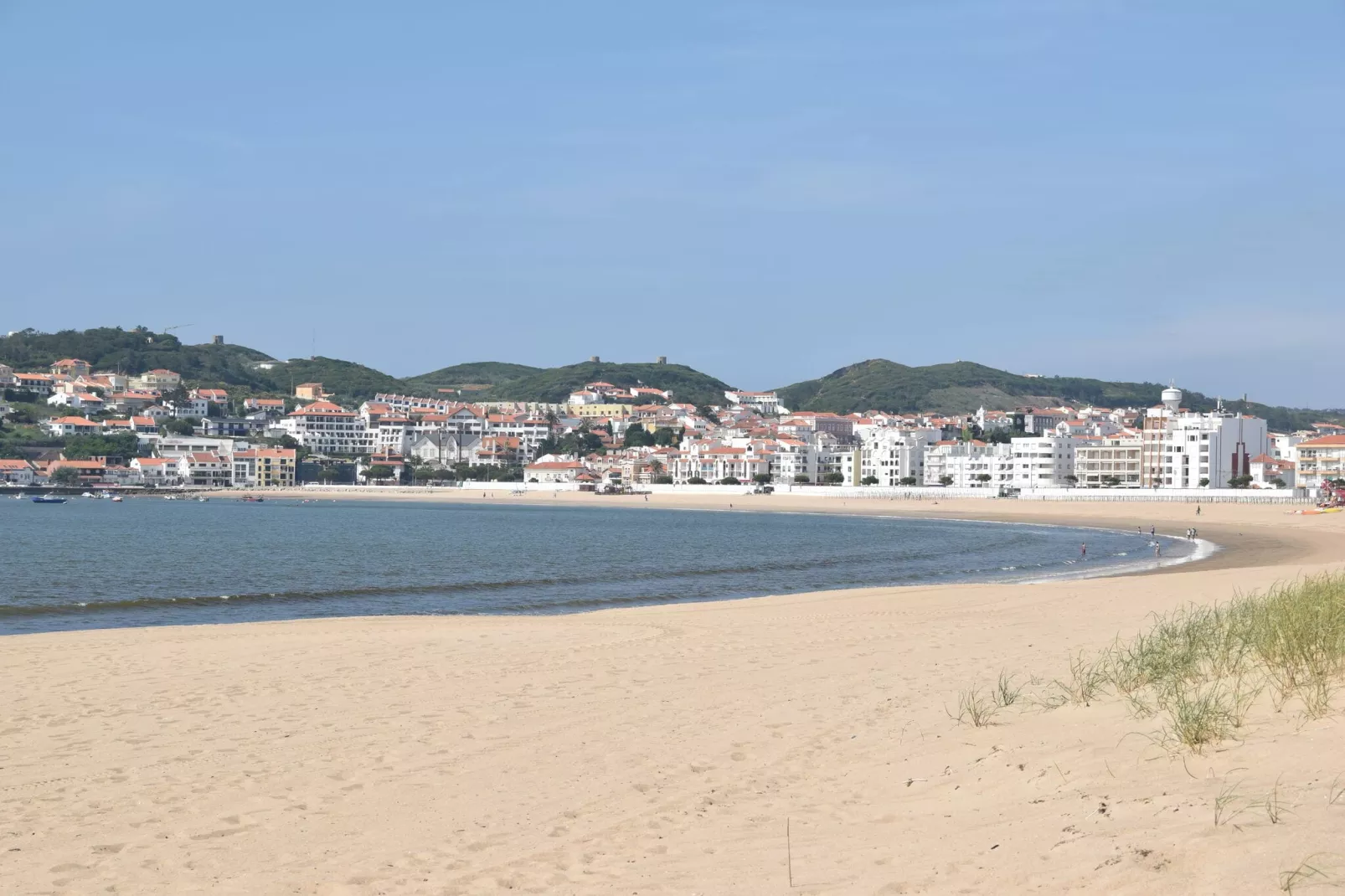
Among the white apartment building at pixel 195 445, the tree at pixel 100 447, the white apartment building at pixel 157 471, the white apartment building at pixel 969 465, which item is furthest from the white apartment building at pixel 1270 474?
the tree at pixel 100 447

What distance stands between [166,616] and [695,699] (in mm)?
14916

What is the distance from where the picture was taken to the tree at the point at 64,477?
426 ft

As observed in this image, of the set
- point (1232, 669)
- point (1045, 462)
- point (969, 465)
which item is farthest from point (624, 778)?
point (969, 465)

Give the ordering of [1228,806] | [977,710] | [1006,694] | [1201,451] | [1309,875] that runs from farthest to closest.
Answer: [1201,451], [1006,694], [977,710], [1228,806], [1309,875]

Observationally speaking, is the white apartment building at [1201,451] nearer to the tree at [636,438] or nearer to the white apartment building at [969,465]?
the white apartment building at [969,465]

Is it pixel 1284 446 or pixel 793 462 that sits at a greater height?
pixel 1284 446

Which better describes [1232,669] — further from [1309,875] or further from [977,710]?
[1309,875]

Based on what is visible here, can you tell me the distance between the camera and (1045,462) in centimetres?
10988

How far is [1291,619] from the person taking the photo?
7.87 metres

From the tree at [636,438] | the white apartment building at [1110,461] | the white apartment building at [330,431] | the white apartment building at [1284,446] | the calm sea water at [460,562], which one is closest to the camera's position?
the calm sea water at [460,562]

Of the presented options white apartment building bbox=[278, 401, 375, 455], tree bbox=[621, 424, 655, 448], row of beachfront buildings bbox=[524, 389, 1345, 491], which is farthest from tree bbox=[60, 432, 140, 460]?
tree bbox=[621, 424, 655, 448]

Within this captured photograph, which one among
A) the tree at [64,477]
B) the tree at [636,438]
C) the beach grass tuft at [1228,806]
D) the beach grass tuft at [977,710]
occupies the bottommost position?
the tree at [64,477]

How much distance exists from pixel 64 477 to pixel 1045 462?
106m

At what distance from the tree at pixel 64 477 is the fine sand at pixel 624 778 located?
130630 mm
